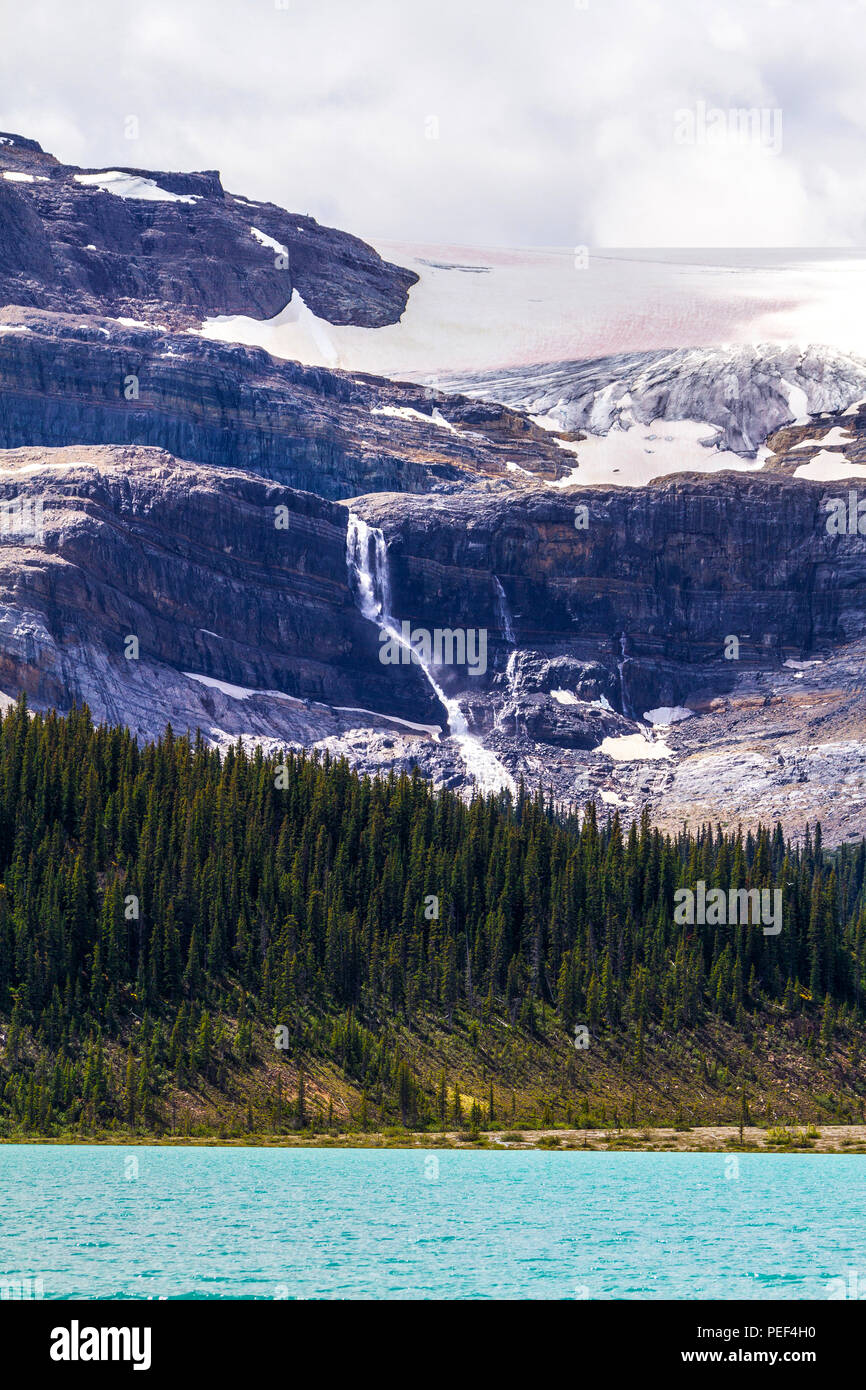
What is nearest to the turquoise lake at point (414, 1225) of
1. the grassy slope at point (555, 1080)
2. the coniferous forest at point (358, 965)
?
the grassy slope at point (555, 1080)

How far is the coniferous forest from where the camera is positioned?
125 meters

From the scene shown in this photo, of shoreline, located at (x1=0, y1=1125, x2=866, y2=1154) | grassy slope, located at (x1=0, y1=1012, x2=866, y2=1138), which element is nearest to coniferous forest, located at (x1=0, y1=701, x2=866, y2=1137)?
grassy slope, located at (x1=0, y1=1012, x2=866, y2=1138)

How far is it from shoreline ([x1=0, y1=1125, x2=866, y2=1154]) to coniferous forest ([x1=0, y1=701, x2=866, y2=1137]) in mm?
1883

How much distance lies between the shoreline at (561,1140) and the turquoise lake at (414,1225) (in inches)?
147

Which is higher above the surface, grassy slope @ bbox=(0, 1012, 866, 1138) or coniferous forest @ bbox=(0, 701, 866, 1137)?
coniferous forest @ bbox=(0, 701, 866, 1137)

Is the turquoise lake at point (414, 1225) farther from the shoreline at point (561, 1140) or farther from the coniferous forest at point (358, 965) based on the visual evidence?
the coniferous forest at point (358, 965)

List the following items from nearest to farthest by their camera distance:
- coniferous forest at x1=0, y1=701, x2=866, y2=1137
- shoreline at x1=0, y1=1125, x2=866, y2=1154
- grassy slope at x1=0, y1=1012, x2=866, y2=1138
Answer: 1. shoreline at x1=0, y1=1125, x2=866, y2=1154
2. grassy slope at x1=0, y1=1012, x2=866, y2=1138
3. coniferous forest at x1=0, y1=701, x2=866, y2=1137

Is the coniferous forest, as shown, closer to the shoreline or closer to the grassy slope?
the grassy slope

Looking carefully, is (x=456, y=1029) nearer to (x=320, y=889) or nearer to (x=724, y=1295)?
(x=320, y=889)

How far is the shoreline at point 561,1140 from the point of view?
11488cm

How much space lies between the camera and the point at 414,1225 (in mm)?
82875
